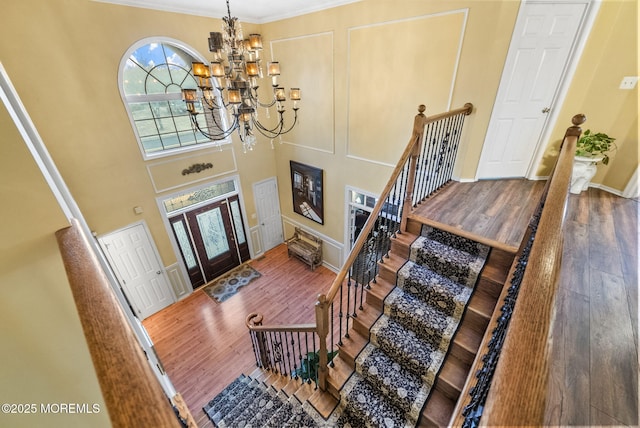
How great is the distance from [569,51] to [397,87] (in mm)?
1909

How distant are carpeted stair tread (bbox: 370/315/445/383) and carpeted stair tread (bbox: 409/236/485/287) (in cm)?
60

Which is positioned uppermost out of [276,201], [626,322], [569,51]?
[569,51]

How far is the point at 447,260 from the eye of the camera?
230cm

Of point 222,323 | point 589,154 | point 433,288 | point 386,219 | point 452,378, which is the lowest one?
point 222,323

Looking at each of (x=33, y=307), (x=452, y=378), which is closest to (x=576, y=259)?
(x=452, y=378)

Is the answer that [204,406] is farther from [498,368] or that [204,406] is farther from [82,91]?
[82,91]

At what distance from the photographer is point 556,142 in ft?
10.9

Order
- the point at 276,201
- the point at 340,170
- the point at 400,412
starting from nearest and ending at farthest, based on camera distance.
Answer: the point at 400,412 < the point at 340,170 < the point at 276,201

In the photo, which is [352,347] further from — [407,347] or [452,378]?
[452,378]

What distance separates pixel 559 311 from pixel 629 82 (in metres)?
A: 2.91

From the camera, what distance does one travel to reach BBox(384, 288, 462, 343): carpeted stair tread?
2074mm

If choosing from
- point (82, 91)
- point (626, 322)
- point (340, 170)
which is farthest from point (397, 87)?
point (82, 91)

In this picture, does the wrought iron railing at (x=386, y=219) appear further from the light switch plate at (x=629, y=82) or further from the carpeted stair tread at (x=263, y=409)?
the light switch plate at (x=629, y=82)

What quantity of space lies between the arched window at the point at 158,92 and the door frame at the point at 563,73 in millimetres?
4793
